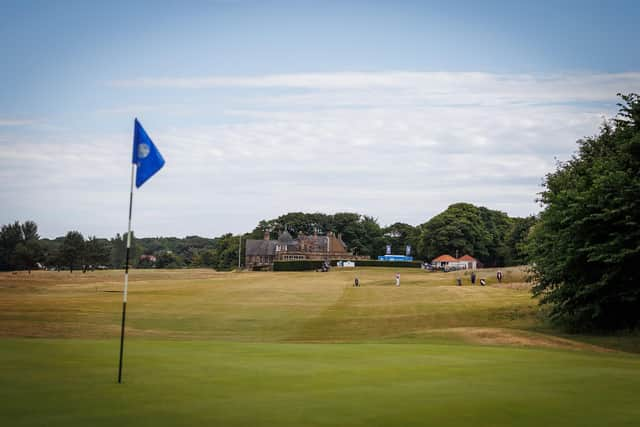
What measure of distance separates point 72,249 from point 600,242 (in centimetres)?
11932

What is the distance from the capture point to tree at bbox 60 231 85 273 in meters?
134

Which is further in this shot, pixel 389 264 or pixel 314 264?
pixel 389 264

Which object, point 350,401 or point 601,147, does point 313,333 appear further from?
point 350,401

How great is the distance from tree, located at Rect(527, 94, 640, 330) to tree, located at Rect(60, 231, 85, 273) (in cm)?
11360

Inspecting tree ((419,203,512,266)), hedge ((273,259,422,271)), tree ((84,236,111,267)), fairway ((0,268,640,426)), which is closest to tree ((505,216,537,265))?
tree ((419,203,512,266))

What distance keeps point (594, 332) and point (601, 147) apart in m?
12.4

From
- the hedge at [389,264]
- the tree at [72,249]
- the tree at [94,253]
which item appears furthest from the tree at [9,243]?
the hedge at [389,264]

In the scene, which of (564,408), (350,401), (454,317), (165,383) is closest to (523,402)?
(564,408)

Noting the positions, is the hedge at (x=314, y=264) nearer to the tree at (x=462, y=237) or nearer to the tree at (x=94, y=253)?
the tree at (x=462, y=237)

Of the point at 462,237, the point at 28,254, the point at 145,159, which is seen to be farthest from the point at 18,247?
the point at 145,159

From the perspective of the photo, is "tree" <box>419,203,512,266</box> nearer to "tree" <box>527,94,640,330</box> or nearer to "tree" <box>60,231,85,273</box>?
"tree" <box>60,231,85,273</box>

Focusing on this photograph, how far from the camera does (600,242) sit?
112 ft

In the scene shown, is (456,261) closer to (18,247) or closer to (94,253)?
(94,253)

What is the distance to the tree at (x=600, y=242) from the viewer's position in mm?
32156
